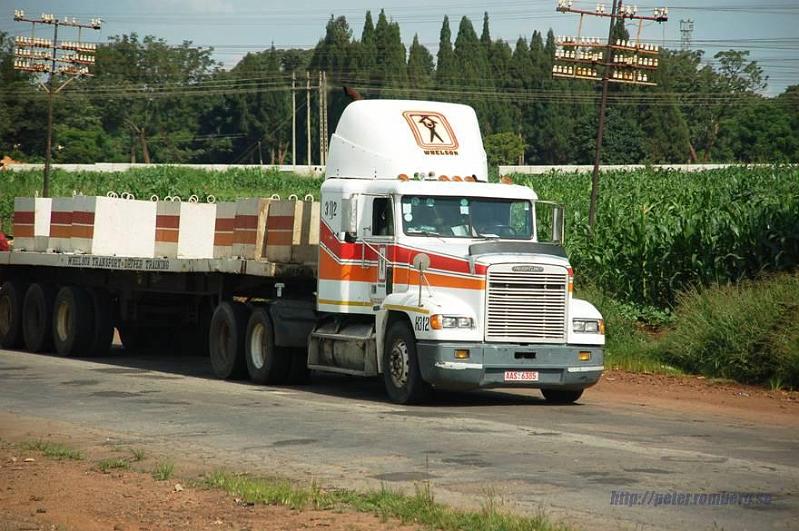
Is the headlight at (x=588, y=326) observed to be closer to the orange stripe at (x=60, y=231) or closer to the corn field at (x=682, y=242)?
the corn field at (x=682, y=242)

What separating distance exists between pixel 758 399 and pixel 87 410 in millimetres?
9392

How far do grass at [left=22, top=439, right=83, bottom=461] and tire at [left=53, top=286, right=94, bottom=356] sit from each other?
1116 centimetres

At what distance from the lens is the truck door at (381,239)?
17703 millimetres

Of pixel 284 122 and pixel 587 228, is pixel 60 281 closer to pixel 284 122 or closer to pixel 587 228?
pixel 587 228

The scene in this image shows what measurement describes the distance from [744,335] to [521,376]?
5775 millimetres

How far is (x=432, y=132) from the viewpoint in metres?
19.1

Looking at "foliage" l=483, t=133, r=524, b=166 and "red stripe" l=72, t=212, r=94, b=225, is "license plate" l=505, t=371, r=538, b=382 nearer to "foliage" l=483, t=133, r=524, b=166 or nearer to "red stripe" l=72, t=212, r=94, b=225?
"red stripe" l=72, t=212, r=94, b=225

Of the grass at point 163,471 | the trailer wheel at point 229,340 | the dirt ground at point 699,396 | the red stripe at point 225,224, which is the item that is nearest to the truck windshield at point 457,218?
the dirt ground at point 699,396

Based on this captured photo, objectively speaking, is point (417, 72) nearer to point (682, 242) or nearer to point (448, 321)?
point (682, 242)

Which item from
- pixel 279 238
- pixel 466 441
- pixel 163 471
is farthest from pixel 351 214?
pixel 163 471

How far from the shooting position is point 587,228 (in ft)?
97.7

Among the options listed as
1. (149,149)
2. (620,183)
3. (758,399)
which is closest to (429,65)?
(149,149)

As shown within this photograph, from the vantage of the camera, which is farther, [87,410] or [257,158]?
[257,158]

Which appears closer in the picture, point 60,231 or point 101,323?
point 101,323
